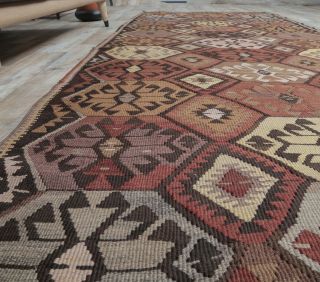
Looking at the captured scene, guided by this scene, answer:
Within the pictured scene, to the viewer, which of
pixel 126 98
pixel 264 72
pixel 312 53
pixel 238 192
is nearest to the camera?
pixel 238 192

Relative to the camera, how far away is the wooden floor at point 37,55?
113 cm

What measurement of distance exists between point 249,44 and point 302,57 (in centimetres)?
39

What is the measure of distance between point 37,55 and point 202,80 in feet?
2.94

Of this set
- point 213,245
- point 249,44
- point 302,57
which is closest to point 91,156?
point 213,245

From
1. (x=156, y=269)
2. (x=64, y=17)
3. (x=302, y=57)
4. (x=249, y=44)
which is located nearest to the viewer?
(x=156, y=269)

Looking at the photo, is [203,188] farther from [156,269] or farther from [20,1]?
[20,1]

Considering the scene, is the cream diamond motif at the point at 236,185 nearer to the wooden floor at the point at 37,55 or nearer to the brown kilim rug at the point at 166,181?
the brown kilim rug at the point at 166,181

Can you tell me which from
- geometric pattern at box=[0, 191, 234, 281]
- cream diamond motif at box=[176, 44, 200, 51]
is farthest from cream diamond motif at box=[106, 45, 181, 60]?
geometric pattern at box=[0, 191, 234, 281]

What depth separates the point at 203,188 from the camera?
2.16ft

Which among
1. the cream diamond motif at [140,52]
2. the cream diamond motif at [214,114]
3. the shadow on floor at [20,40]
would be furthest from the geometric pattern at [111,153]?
the shadow on floor at [20,40]

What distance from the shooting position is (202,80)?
4.37ft

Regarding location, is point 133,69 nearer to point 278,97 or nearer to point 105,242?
point 278,97

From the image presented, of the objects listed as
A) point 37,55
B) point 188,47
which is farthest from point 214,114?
point 37,55

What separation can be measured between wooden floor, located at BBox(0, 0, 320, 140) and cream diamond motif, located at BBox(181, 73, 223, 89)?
0.47 metres
